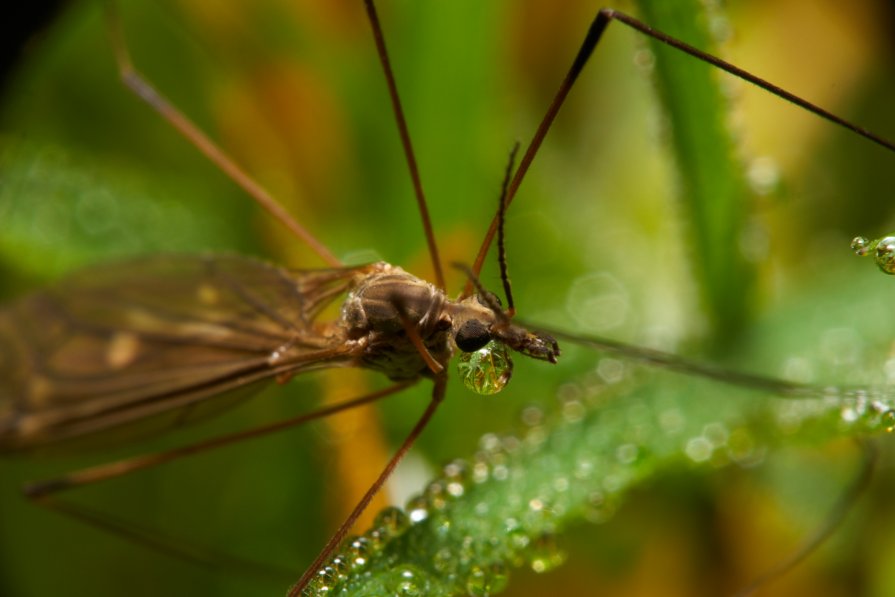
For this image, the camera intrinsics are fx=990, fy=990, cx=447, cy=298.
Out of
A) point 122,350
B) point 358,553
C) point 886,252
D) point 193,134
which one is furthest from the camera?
point 193,134

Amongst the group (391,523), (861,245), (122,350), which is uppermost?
(122,350)

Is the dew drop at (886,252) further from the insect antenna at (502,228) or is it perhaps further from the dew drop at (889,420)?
the insect antenna at (502,228)

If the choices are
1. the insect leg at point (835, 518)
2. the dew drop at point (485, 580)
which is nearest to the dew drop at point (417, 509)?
the dew drop at point (485, 580)

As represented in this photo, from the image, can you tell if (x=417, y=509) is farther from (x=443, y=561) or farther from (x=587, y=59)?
(x=587, y=59)

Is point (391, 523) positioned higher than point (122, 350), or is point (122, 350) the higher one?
point (122, 350)

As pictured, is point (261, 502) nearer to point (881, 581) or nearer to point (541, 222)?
point (541, 222)

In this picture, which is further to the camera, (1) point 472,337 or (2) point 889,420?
(1) point 472,337

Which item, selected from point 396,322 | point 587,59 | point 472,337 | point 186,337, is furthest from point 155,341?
point 587,59
